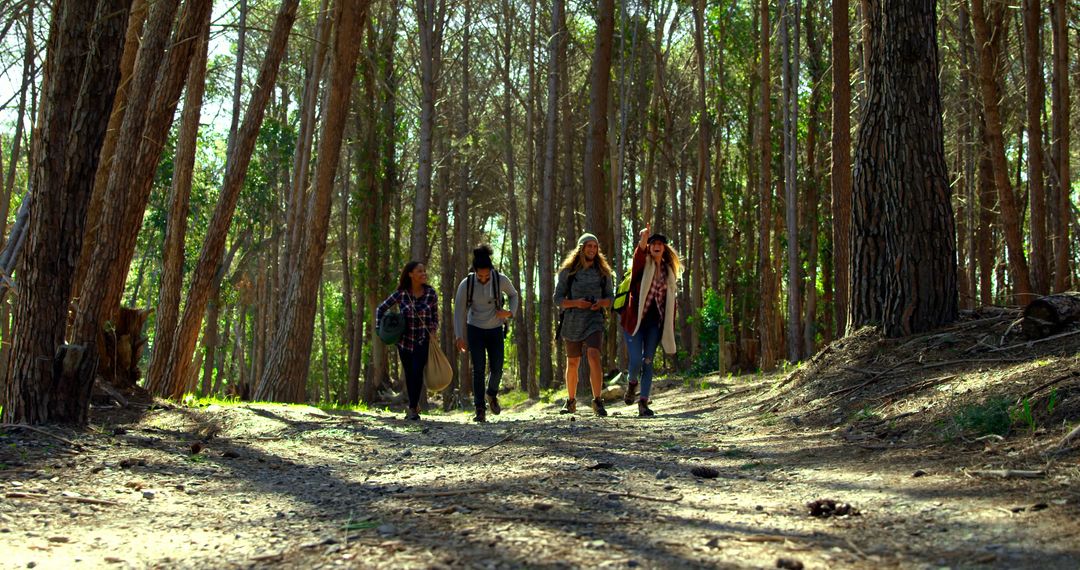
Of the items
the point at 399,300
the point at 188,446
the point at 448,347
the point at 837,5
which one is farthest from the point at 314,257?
the point at 448,347

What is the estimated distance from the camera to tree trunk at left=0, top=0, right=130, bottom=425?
7.36 m

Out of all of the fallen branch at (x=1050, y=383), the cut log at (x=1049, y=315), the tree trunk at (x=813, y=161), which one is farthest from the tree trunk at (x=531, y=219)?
the fallen branch at (x=1050, y=383)

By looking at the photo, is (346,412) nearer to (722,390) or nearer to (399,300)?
(399,300)

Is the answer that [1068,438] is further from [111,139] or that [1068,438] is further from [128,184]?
[111,139]

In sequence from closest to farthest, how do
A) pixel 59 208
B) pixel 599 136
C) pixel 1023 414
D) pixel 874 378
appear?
pixel 1023 414 → pixel 59 208 → pixel 874 378 → pixel 599 136

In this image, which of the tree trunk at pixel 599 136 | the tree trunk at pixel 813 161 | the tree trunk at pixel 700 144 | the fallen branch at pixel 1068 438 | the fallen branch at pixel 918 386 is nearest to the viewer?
the fallen branch at pixel 1068 438

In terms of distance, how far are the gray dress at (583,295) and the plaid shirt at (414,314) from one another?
4.61 ft

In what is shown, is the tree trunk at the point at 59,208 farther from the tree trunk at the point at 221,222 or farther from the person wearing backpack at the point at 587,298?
the tree trunk at the point at 221,222

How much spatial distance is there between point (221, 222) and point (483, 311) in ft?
15.5

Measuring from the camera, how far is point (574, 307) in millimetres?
10961

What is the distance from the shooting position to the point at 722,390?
14.8m

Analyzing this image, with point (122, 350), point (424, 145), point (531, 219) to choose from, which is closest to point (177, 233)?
point (122, 350)

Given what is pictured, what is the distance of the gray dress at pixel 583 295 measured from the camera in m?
10.9

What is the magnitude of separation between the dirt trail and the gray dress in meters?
2.84
